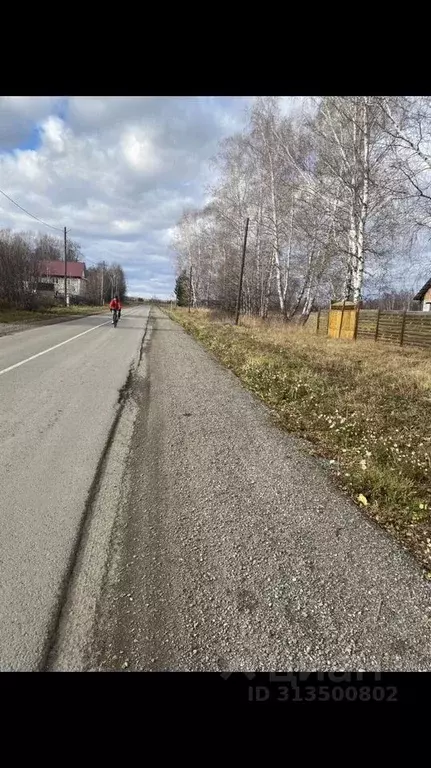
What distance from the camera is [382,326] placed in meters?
17.9

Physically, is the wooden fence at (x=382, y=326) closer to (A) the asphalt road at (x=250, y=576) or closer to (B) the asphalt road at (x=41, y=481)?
(B) the asphalt road at (x=41, y=481)

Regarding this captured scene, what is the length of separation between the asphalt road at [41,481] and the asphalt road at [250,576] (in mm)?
326

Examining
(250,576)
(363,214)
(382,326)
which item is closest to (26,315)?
(363,214)

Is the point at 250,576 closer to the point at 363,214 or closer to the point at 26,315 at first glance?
the point at 363,214

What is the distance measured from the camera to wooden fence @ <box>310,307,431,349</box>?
51.7ft

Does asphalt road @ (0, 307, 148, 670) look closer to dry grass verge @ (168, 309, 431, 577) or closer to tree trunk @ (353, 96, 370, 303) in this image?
dry grass verge @ (168, 309, 431, 577)

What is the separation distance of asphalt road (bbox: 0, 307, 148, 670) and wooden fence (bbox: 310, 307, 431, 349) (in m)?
12.4

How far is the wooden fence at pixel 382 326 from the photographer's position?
51.7 ft
